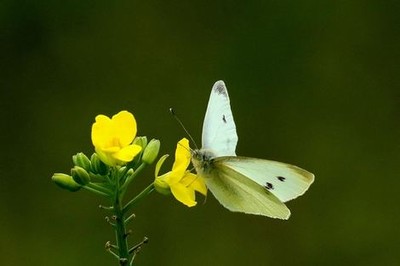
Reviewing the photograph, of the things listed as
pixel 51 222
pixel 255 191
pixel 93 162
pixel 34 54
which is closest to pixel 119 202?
pixel 93 162

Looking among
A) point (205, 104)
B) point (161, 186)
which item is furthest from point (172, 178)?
point (205, 104)

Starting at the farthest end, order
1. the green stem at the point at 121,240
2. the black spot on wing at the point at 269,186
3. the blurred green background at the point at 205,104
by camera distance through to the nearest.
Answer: the blurred green background at the point at 205,104 < the black spot on wing at the point at 269,186 < the green stem at the point at 121,240

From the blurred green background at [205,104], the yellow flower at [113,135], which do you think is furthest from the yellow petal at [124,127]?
the blurred green background at [205,104]

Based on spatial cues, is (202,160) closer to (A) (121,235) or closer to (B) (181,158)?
(B) (181,158)

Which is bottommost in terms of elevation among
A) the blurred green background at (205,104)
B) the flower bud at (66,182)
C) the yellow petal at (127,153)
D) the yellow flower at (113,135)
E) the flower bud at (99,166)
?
the blurred green background at (205,104)

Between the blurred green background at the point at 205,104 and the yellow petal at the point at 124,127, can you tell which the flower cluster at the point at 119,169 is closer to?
the yellow petal at the point at 124,127

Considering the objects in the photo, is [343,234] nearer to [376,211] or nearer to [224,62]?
[376,211]

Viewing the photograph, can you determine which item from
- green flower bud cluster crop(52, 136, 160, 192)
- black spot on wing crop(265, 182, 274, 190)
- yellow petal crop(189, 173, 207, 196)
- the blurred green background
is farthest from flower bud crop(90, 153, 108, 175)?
the blurred green background
